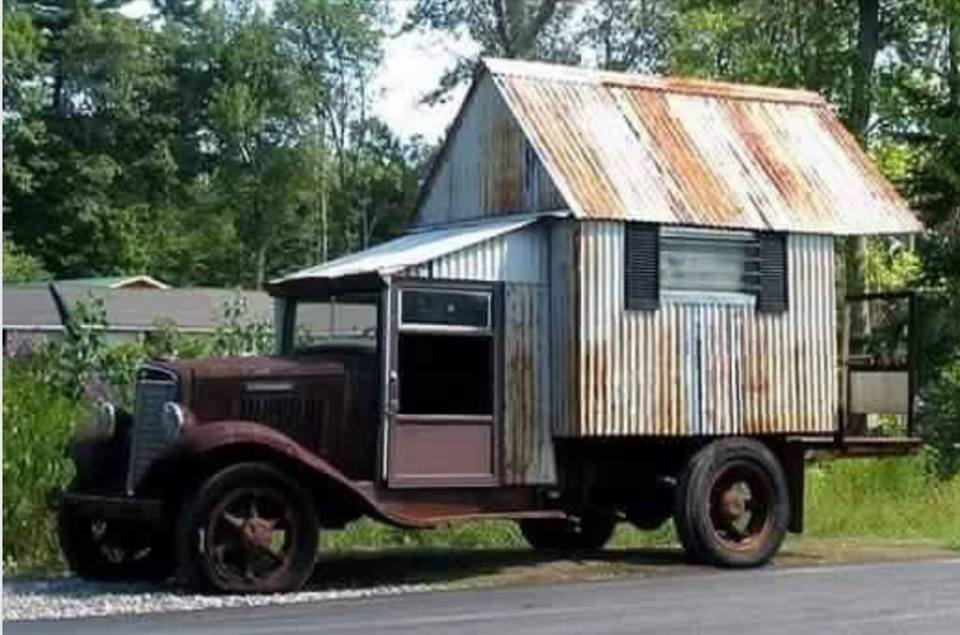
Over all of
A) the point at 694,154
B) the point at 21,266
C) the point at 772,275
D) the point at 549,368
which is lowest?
the point at 549,368

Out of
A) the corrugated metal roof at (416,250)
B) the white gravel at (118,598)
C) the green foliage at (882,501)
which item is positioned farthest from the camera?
the green foliage at (882,501)

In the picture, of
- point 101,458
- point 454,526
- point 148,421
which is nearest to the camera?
point 148,421

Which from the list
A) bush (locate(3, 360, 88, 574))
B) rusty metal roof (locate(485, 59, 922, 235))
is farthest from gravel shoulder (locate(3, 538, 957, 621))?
rusty metal roof (locate(485, 59, 922, 235))

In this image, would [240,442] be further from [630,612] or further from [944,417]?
[944,417]

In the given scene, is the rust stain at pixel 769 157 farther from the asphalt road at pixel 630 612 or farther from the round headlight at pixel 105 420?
the round headlight at pixel 105 420

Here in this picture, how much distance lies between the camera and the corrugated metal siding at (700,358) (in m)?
14.6

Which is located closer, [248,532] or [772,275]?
[248,532]

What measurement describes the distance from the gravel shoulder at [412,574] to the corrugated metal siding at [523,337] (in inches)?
35.0

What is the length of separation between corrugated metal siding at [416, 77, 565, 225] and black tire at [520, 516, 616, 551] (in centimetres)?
286

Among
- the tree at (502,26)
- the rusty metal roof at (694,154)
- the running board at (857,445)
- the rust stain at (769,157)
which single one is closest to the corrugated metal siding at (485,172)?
the rusty metal roof at (694,154)

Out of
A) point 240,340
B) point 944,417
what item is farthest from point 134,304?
point 240,340

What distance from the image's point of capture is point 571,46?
53.4m

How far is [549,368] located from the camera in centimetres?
1470

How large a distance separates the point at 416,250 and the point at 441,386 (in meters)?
1.15
